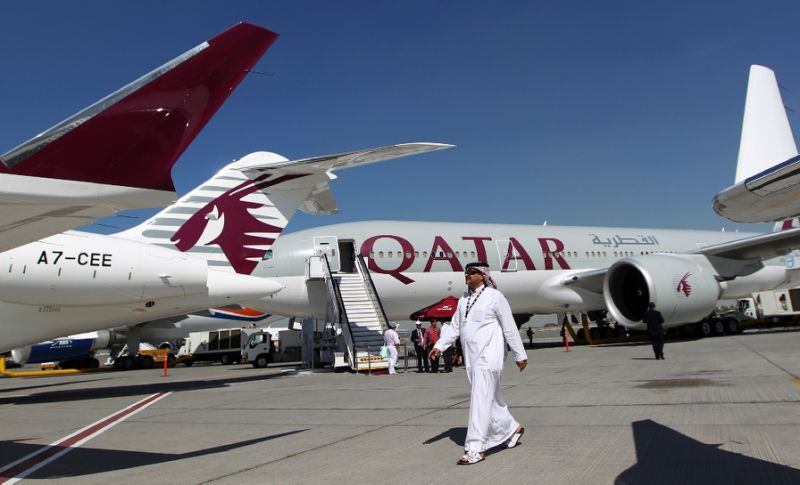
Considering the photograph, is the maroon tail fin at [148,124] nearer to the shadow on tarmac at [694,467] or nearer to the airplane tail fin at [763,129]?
the shadow on tarmac at [694,467]

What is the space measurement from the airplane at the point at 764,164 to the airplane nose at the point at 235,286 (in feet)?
31.7

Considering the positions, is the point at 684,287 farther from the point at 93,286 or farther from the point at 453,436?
the point at 93,286

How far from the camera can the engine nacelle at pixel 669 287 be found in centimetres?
1669

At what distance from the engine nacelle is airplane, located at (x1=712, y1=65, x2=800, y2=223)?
38.1 ft

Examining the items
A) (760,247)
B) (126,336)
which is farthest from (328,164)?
(126,336)

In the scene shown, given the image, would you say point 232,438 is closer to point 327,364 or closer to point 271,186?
point 271,186

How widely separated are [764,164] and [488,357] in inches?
125

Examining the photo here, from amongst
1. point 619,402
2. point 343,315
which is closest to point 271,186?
point 343,315

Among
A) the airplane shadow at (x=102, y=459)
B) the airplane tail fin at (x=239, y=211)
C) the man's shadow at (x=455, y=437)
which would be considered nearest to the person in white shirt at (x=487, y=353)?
the man's shadow at (x=455, y=437)

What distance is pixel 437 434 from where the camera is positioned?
5.65m

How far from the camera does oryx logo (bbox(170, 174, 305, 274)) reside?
12445 mm

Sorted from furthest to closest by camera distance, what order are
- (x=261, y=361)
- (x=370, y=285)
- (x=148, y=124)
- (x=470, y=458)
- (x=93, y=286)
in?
(x=261, y=361) → (x=370, y=285) → (x=93, y=286) → (x=470, y=458) → (x=148, y=124)

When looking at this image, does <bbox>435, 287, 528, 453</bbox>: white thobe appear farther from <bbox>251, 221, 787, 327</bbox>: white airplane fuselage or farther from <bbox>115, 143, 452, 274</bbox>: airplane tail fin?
<bbox>251, 221, 787, 327</bbox>: white airplane fuselage

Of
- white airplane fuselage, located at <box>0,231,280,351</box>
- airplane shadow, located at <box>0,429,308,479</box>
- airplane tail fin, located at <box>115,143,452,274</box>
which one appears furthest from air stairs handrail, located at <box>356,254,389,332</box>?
airplane shadow, located at <box>0,429,308,479</box>
